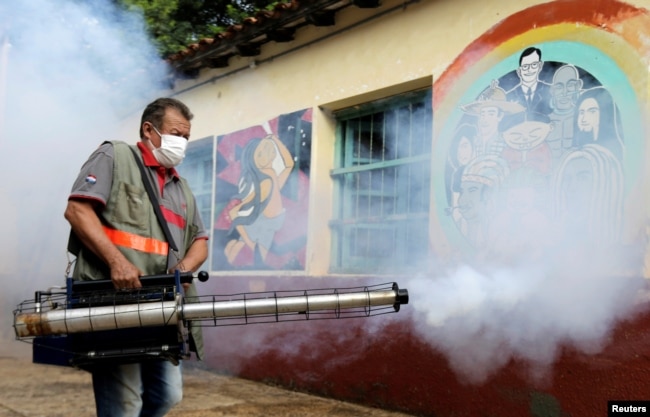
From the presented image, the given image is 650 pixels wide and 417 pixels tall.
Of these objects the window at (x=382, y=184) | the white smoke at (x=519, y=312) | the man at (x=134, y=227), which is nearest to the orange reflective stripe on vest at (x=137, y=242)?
the man at (x=134, y=227)

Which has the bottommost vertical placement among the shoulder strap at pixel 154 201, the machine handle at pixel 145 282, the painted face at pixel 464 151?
the machine handle at pixel 145 282

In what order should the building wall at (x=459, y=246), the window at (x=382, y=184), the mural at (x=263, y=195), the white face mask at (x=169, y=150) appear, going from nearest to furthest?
1. the white face mask at (x=169, y=150)
2. the building wall at (x=459, y=246)
3. the window at (x=382, y=184)
4. the mural at (x=263, y=195)

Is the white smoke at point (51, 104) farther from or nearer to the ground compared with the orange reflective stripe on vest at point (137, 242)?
farther from the ground

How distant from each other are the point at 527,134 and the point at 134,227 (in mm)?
2716

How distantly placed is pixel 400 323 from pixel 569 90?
2061 mm

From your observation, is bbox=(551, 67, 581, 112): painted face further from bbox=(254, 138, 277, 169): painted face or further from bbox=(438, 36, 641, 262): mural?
bbox=(254, 138, 277, 169): painted face

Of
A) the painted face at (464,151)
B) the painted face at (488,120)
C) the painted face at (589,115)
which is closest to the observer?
the painted face at (589,115)

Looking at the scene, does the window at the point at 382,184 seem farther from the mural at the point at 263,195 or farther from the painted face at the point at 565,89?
the painted face at the point at 565,89

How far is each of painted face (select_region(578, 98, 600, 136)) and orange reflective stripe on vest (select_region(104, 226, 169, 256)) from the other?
2.63 meters

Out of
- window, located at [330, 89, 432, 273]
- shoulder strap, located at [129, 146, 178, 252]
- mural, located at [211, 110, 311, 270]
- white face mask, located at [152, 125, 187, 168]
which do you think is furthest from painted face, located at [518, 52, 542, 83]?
shoulder strap, located at [129, 146, 178, 252]

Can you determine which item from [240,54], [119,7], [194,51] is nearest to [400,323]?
[240,54]

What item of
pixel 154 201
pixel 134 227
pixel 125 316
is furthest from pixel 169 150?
pixel 125 316

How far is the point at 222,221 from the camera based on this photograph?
25.1 feet

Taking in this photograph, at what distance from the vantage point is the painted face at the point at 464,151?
500cm
